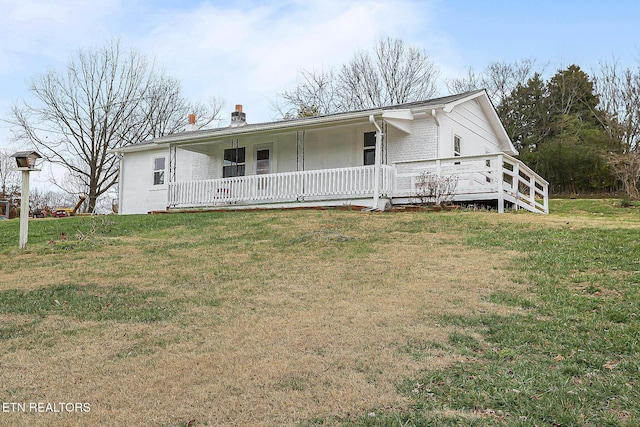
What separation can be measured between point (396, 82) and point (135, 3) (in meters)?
23.2

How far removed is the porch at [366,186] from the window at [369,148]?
1313mm

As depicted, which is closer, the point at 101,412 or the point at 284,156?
the point at 101,412

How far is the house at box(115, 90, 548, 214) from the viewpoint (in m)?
14.6

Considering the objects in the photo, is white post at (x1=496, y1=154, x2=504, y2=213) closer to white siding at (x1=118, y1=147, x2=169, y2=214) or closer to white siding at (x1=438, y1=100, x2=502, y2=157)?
white siding at (x1=438, y1=100, x2=502, y2=157)

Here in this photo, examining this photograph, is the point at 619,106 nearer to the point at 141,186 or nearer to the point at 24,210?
the point at 141,186

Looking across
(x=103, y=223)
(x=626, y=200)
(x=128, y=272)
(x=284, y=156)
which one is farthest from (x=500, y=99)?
(x=128, y=272)

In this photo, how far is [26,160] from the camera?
10.7 m

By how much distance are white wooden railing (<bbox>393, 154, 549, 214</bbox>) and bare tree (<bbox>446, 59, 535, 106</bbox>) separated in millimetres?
22512

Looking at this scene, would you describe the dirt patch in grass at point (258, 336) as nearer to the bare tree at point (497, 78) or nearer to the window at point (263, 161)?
the window at point (263, 161)

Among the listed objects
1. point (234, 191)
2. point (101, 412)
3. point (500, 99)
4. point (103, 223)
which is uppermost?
point (500, 99)

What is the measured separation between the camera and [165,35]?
17.4 metres

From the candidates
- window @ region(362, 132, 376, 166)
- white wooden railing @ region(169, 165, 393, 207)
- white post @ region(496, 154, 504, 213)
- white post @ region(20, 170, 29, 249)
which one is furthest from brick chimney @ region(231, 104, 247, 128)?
white post @ region(496, 154, 504, 213)

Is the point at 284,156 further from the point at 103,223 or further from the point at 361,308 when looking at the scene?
the point at 361,308

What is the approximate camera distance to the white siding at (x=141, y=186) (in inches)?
819
